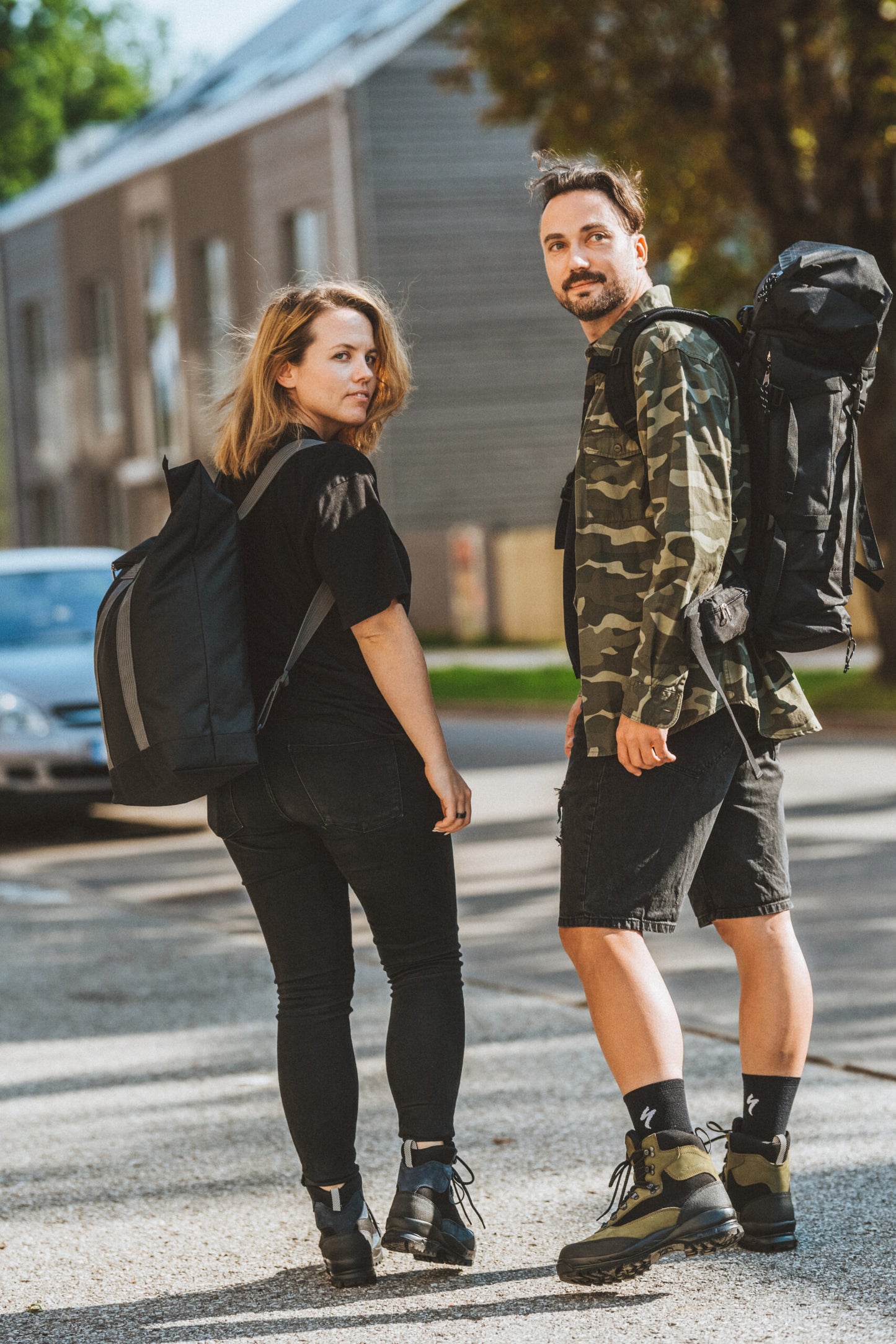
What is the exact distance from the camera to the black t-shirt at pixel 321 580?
3414mm

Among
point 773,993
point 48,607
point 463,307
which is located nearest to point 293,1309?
point 773,993

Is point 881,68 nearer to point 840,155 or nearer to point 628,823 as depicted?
point 840,155

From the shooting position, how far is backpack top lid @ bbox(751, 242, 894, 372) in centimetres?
336

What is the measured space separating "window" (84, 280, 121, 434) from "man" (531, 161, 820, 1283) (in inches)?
1215

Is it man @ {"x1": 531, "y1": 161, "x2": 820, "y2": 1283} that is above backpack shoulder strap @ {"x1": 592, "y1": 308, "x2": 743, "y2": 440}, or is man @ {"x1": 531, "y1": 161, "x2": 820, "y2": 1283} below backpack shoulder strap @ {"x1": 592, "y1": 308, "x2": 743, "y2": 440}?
below

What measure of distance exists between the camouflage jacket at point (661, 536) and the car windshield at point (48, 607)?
319 inches

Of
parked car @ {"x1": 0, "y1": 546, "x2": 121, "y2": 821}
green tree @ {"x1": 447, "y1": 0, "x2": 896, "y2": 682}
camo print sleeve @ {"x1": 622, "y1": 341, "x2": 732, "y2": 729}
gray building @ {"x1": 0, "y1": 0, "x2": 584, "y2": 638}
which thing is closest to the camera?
camo print sleeve @ {"x1": 622, "y1": 341, "x2": 732, "y2": 729}

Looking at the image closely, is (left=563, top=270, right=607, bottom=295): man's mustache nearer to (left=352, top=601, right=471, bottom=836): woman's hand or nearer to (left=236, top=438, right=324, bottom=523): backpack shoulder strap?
(left=236, top=438, right=324, bottom=523): backpack shoulder strap

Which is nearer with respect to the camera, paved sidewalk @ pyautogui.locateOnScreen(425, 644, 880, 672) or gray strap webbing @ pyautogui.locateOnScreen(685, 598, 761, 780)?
gray strap webbing @ pyautogui.locateOnScreen(685, 598, 761, 780)

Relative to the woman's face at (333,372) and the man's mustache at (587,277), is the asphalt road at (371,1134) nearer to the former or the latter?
the woman's face at (333,372)

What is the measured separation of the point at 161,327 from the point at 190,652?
29667 millimetres

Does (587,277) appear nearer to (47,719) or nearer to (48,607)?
(47,719)

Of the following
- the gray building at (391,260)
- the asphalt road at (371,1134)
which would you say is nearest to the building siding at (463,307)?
the gray building at (391,260)

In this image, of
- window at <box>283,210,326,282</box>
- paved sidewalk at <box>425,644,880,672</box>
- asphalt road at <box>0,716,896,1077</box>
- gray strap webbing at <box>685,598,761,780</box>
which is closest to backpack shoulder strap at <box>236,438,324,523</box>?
gray strap webbing at <box>685,598,761,780</box>
